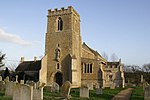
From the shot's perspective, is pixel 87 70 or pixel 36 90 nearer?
pixel 36 90

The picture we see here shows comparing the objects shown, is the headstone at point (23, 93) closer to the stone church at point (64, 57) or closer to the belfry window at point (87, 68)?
the stone church at point (64, 57)

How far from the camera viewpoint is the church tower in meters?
35.3

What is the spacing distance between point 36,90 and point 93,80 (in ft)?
86.0

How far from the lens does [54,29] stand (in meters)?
37.8

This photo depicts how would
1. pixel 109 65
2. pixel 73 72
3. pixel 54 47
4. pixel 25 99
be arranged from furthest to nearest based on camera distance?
1. pixel 109 65
2. pixel 54 47
3. pixel 73 72
4. pixel 25 99

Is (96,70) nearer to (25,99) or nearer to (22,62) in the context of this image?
(22,62)

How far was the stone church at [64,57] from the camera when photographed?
35281mm

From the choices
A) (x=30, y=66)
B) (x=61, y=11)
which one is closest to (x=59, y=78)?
(x=30, y=66)

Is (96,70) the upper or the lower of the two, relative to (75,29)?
lower

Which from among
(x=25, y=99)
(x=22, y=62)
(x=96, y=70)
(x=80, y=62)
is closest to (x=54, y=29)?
(x=80, y=62)

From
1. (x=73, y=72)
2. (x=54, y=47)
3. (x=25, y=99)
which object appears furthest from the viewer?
(x=54, y=47)

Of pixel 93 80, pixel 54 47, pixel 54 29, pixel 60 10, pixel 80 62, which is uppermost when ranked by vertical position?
pixel 60 10

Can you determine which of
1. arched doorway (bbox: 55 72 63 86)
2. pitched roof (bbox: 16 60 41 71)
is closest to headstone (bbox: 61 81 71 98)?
arched doorway (bbox: 55 72 63 86)

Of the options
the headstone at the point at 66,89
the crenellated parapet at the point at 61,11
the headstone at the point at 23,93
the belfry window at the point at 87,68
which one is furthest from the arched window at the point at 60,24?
the headstone at the point at 23,93
